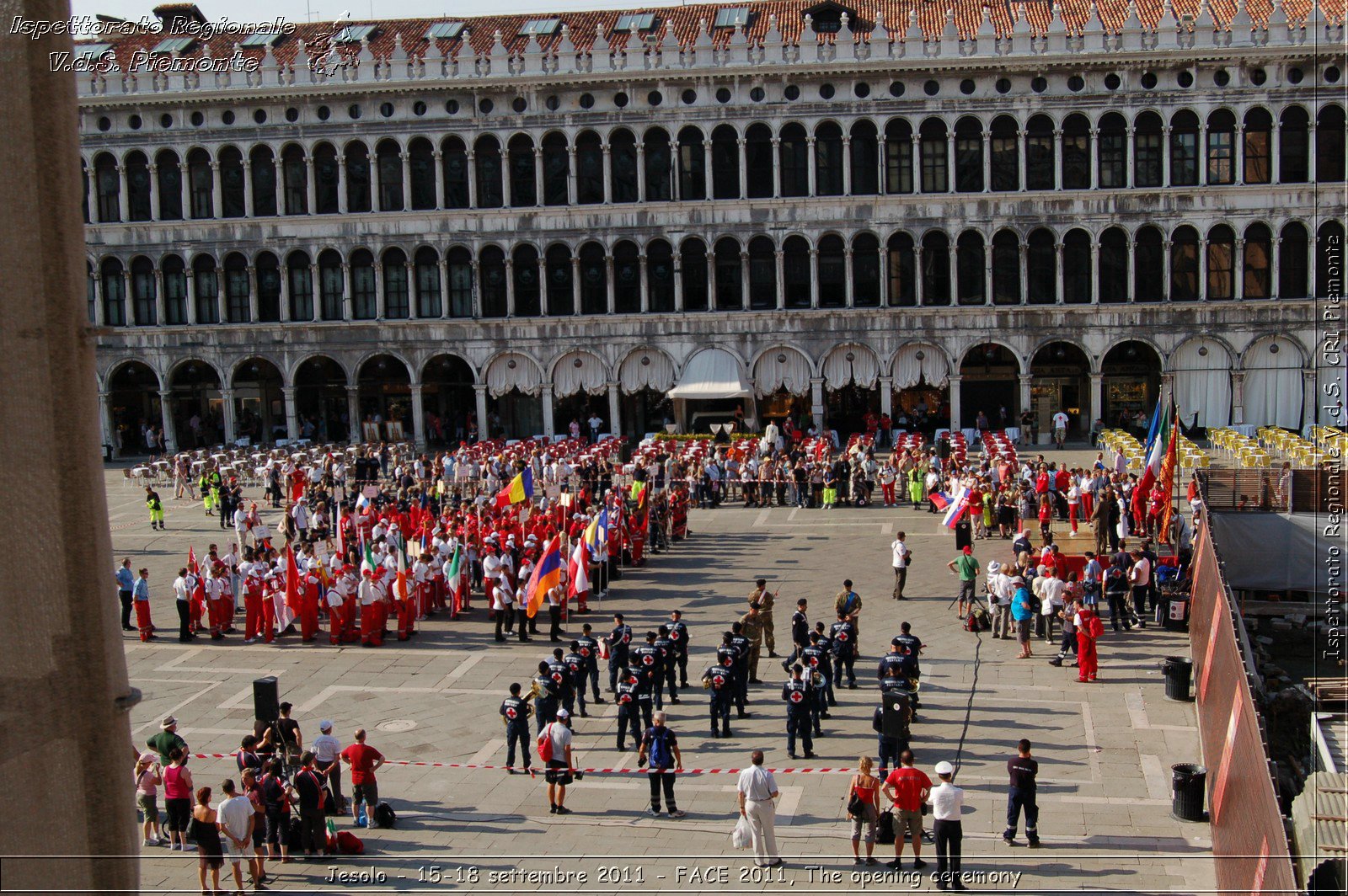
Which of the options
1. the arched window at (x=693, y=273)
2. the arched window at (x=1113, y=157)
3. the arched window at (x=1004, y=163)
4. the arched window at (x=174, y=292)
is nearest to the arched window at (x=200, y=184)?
the arched window at (x=174, y=292)

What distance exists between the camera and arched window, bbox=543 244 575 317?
52719 millimetres

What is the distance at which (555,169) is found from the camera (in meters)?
52.5

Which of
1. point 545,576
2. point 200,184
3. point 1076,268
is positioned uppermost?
point 200,184

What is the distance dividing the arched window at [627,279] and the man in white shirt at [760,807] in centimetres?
4013

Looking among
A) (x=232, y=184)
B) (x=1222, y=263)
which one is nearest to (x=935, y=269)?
(x=1222, y=263)

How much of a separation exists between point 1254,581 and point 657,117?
101 feet

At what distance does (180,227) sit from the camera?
53.6 metres

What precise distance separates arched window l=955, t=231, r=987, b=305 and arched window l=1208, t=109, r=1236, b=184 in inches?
351

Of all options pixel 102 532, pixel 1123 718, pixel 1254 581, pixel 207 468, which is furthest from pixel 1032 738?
pixel 207 468

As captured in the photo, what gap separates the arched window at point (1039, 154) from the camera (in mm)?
50188

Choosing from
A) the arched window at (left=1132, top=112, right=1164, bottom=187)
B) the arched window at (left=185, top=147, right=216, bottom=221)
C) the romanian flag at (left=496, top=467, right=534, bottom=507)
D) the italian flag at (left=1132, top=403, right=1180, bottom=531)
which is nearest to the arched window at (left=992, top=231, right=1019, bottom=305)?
the arched window at (left=1132, top=112, right=1164, bottom=187)

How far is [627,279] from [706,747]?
120 ft

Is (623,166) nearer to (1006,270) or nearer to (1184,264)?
(1006,270)

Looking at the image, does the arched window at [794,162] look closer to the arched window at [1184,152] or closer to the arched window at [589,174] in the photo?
the arched window at [589,174]
